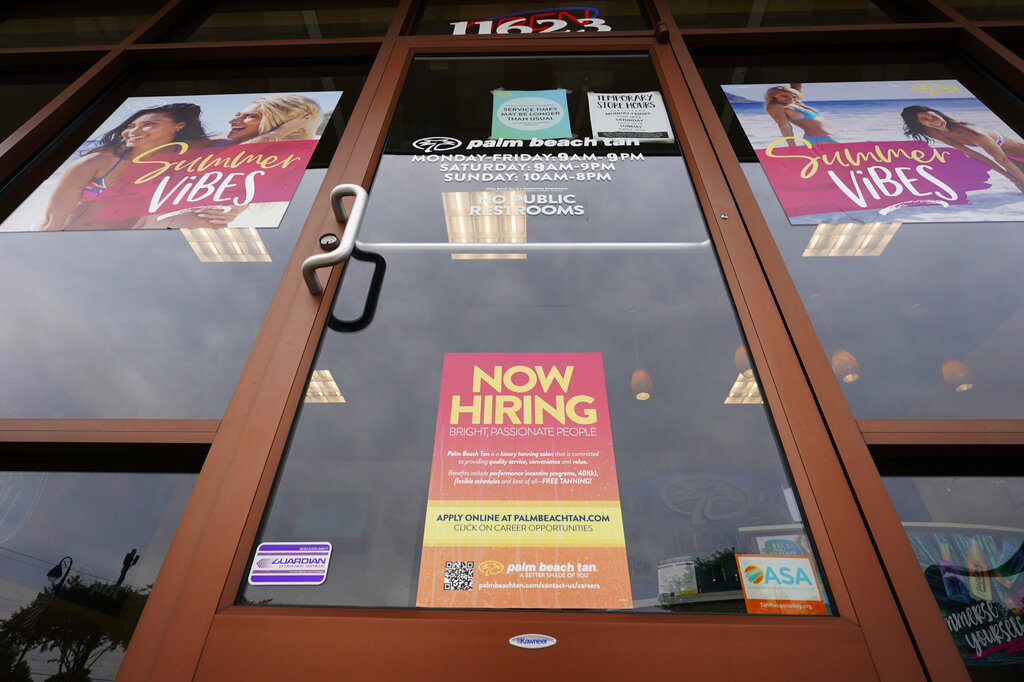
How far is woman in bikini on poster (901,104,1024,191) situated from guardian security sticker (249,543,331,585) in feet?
6.76

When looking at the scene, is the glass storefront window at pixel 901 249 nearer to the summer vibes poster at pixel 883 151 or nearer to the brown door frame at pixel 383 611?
the summer vibes poster at pixel 883 151

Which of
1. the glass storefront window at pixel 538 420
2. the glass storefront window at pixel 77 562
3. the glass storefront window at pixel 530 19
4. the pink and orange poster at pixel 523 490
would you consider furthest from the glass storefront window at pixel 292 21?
the glass storefront window at pixel 77 562

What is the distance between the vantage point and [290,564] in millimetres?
1061

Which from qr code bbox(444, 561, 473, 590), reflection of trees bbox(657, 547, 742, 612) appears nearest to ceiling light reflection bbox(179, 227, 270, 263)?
qr code bbox(444, 561, 473, 590)

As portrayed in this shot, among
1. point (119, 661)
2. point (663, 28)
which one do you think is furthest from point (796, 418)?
point (663, 28)

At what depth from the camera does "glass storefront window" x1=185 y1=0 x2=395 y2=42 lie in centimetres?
264

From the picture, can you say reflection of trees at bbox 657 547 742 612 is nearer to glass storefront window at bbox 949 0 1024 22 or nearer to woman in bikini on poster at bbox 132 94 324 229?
woman in bikini on poster at bbox 132 94 324 229

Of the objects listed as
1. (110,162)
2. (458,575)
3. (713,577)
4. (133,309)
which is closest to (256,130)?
(110,162)

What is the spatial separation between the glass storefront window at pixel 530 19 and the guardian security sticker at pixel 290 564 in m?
2.14

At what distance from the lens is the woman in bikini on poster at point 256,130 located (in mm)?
1706

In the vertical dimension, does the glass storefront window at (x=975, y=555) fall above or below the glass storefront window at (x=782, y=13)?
below

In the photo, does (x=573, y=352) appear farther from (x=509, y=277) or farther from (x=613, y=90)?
(x=613, y=90)

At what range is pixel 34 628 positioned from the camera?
113 centimetres

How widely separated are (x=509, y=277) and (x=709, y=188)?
643mm
